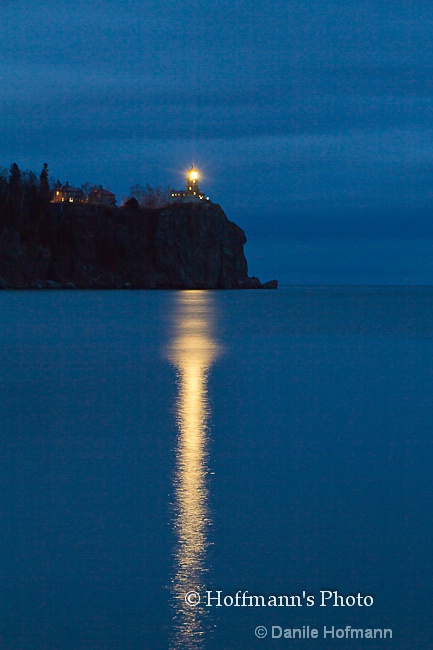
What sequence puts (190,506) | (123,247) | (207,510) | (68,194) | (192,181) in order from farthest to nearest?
(192,181) < (68,194) < (123,247) < (190,506) < (207,510)

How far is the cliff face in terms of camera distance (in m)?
136

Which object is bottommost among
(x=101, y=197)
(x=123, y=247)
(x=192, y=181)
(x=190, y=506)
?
(x=190, y=506)

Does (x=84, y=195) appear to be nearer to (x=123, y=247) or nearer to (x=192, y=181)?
(x=192, y=181)

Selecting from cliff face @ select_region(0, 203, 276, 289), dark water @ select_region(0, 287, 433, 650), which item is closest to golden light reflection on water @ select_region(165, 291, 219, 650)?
dark water @ select_region(0, 287, 433, 650)

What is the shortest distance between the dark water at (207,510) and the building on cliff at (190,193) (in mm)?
147465

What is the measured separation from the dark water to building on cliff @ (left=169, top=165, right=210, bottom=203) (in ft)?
484

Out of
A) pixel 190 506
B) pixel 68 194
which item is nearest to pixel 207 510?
pixel 190 506

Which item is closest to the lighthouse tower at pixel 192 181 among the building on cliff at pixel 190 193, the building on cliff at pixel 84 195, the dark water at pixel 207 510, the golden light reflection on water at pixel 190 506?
the building on cliff at pixel 190 193

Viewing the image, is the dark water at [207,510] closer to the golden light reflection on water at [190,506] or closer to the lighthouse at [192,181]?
the golden light reflection on water at [190,506]

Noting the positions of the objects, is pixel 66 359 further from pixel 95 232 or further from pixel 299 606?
pixel 95 232

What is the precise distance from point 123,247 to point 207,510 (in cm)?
13893

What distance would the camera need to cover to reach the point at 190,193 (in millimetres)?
174000

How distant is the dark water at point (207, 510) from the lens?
704 cm

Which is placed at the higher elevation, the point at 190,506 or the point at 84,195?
the point at 84,195
